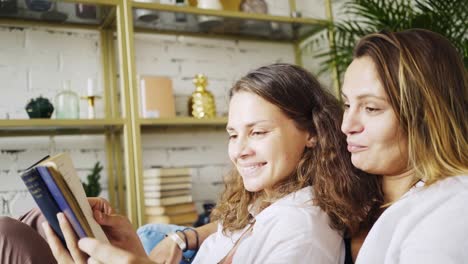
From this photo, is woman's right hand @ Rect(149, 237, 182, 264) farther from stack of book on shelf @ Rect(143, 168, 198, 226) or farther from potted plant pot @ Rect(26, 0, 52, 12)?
potted plant pot @ Rect(26, 0, 52, 12)

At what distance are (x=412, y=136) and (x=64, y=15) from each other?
1878 millimetres

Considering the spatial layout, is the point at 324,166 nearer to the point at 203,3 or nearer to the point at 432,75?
the point at 432,75

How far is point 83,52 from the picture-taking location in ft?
8.04

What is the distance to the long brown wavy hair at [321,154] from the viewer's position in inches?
43.1

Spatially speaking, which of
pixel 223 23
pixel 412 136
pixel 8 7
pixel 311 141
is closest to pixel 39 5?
pixel 8 7

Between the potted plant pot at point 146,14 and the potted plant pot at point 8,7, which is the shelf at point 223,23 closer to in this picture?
the potted plant pot at point 146,14

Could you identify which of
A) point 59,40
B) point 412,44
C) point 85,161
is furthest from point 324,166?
point 59,40

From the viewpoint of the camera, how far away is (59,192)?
756mm

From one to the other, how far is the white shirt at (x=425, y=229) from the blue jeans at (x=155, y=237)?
669mm

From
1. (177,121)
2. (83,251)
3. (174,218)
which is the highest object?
(177,121)

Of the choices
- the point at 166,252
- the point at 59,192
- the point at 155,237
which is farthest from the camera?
the point at 155,237

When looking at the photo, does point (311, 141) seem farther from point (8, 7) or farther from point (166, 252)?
point (8, 7)

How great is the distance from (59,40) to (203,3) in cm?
75

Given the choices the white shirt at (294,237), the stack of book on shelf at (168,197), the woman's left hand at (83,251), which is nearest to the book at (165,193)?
the stack of book on shelf at (168,197)
